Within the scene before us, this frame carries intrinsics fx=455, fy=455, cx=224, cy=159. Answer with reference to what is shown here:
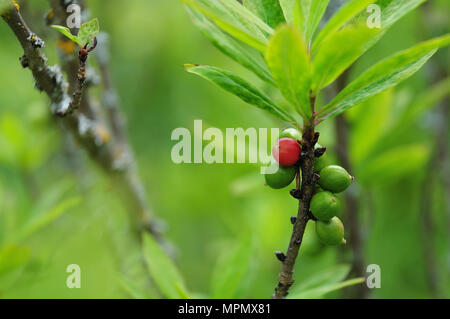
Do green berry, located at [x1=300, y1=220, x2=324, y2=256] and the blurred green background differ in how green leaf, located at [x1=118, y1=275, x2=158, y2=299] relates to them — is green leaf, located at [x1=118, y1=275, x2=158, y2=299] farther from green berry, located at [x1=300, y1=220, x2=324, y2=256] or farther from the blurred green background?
green berry, located at [x1=300, y1=220, x2=324, y2=256]

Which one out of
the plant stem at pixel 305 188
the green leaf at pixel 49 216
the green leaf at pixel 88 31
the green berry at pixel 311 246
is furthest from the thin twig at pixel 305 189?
the green berry at pixel 311 246

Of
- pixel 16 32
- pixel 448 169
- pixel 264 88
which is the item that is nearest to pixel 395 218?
pixel 448 169

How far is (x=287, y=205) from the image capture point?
4.57ft

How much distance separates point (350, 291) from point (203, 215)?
0.89 meters

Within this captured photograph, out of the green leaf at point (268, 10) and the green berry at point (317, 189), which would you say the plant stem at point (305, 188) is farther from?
the green leaf at point (268, 10)

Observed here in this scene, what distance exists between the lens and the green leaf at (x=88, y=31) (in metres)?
0.49

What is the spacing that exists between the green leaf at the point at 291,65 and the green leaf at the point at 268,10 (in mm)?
123

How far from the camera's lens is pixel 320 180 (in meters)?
0.52

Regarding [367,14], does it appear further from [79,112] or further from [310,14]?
[79,112]

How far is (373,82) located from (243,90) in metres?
0.15

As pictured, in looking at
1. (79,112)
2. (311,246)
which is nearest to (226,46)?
(79,112)

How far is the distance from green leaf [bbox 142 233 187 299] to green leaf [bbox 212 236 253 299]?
0.06m
